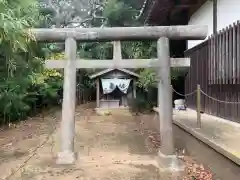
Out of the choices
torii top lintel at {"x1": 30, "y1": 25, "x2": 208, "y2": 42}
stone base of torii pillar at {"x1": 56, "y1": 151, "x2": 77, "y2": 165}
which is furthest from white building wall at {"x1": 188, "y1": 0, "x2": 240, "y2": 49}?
stone base of torii pillar at {"x1": 56, "y1": 151, "x2": 77, "y2": 165}

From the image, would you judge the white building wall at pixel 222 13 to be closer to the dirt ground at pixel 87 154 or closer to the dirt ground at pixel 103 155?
the dirt ground at pixel 103 155

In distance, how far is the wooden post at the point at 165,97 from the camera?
6968 mm

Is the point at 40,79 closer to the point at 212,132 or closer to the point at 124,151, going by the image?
the point at 124,151

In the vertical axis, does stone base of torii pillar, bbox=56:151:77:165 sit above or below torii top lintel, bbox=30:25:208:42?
below

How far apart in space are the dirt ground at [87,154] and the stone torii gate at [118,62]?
1.60 feet

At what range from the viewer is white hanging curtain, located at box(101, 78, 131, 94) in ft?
65.5

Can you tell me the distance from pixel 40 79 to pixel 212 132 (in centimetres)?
1058

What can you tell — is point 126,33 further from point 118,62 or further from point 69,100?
point 69,100

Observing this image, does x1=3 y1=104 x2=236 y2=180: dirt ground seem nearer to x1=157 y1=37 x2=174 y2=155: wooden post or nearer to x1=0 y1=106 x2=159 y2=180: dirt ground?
x1=0 y1=106 x2=159 y2=180: dirt ground

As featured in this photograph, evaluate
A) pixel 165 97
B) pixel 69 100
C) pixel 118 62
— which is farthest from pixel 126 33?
pixel 69 100

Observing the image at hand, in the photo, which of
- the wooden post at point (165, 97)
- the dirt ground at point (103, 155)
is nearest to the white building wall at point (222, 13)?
the wooden post at point (165, 97)

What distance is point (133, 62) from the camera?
725cm

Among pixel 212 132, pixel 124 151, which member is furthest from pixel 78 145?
pixel 212 132

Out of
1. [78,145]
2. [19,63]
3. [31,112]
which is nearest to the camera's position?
[19,63]
